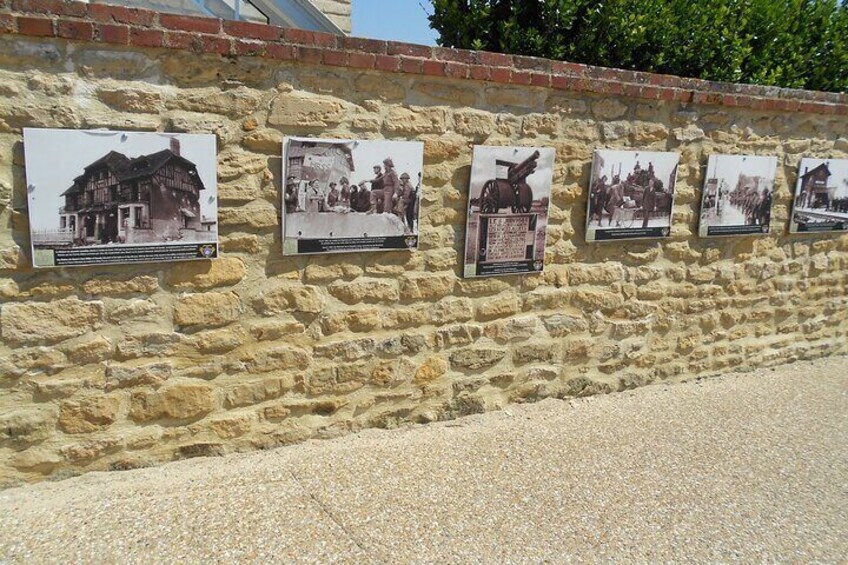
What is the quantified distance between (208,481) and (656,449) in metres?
2.67

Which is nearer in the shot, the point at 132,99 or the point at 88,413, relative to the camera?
the point at 132,99

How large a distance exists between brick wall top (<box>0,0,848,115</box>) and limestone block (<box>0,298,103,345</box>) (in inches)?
48.8

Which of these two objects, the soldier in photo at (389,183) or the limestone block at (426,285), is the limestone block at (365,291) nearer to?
the limestone block at (426,285)

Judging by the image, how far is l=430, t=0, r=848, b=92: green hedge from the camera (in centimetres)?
489

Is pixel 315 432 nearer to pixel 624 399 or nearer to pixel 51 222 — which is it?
pixel 51 222

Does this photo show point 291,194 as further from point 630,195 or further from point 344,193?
point 630,195

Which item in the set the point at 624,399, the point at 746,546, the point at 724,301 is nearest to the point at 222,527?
the point at 746,546

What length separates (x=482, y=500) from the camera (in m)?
3.18

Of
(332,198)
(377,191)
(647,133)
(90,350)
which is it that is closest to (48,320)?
(90,350)

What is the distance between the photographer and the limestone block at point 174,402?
10.7ft

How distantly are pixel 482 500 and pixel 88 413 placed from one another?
6.73 ft

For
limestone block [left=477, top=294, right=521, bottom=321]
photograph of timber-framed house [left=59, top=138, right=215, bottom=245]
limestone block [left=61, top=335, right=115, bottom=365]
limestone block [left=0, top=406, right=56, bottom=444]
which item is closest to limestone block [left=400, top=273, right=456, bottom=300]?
limestone block [left=477, top=294, right=521, bottom=321]

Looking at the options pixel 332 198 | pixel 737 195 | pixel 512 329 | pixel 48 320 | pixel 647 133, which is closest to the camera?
pixel 48 320

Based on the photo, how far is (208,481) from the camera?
127 inches
